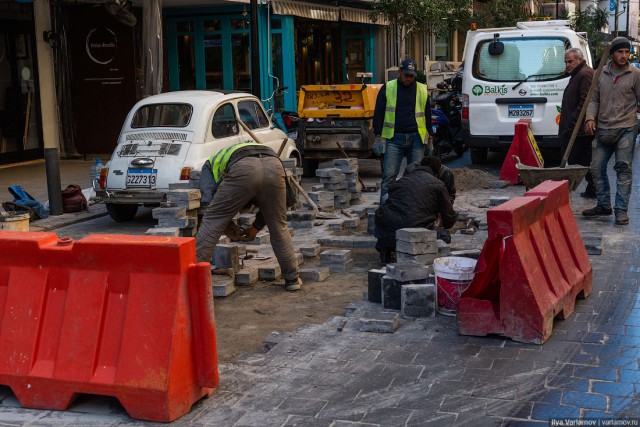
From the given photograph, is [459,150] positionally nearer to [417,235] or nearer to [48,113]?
[48,113]

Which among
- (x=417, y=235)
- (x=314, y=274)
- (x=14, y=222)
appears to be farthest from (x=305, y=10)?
(x=417, y=235)

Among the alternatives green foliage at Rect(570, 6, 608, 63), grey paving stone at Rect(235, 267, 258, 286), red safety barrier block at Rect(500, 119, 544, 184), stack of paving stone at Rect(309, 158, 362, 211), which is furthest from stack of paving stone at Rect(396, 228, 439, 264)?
green foliage at Rect(570, 6, 608, 63)

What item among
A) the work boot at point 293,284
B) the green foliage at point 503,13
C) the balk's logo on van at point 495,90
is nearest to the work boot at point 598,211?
the work boot at point 293,284

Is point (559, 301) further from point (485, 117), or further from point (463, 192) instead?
point (485, 117)

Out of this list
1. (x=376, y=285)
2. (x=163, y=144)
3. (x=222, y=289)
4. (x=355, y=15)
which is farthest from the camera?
(x=355, y=15)

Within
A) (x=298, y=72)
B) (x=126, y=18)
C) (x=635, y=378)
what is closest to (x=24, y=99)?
(x=126, y=18)

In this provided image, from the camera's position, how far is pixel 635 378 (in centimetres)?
520

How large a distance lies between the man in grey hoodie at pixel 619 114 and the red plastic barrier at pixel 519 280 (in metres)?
3.93

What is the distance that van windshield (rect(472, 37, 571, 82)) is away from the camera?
583 inches

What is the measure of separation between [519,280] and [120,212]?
726cm

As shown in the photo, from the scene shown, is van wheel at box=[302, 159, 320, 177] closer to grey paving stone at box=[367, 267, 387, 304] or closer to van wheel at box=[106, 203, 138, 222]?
van wheel at box=[106, 203, 138, 222]

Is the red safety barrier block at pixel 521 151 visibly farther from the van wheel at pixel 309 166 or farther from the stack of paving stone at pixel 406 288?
the stack of paving stone at pixel 406 288

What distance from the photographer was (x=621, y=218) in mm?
10141

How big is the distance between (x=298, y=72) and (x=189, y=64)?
416 cm
